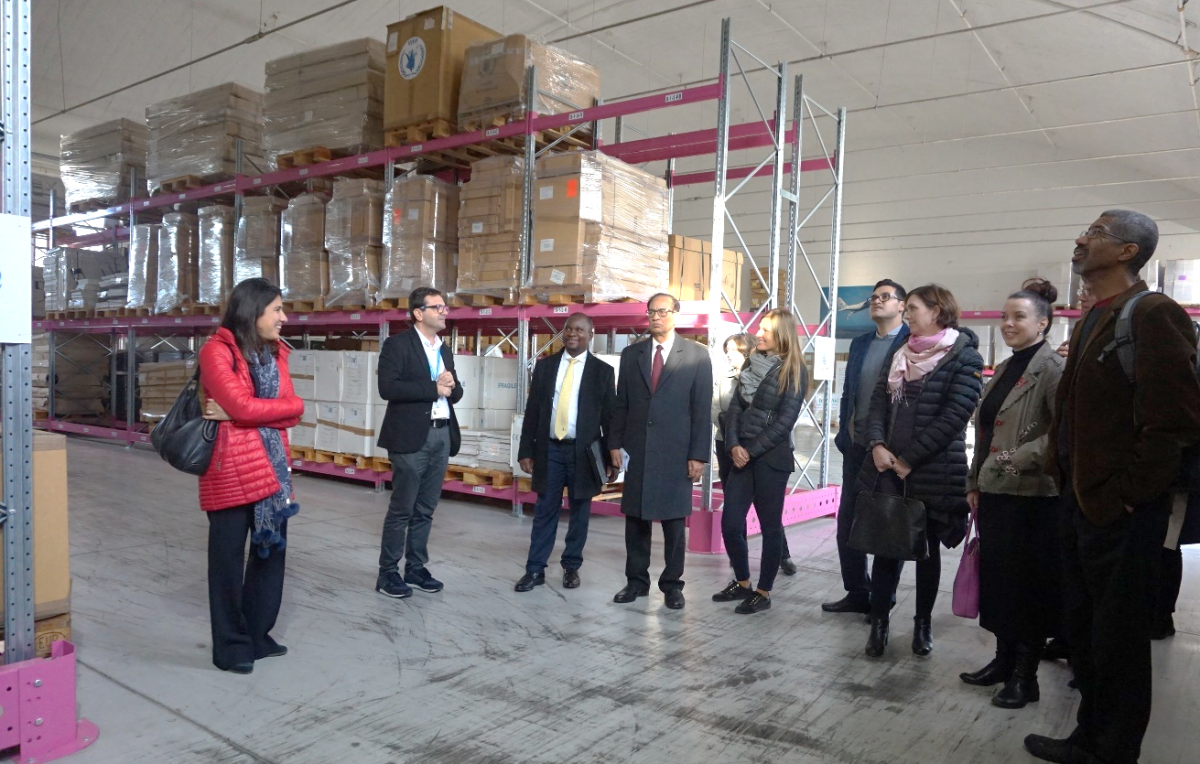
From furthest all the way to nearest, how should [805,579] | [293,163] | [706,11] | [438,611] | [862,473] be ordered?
[706,11], [293,163], [805,579], [438,611], [862,473]

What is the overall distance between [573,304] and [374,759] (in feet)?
16.0

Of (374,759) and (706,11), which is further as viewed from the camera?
(706,11)

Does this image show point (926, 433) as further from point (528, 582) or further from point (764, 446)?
point (528, 582)

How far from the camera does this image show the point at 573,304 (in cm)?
716

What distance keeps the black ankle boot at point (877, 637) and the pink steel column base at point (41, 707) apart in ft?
10.7

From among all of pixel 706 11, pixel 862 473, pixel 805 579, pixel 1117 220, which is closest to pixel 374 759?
pixel 862 473

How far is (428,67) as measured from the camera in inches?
308

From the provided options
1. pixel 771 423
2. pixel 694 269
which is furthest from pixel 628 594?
pixel 694 269

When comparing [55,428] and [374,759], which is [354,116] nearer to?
[374,759]

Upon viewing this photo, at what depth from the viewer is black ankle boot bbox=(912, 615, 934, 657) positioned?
12.8 feet

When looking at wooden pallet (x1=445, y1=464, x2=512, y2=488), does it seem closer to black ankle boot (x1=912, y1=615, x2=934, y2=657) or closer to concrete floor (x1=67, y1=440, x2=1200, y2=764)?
concrete floor (x1=67, y1=440, x2=1200, y2=764)

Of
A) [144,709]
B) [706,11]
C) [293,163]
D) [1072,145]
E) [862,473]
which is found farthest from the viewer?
[1072,145]

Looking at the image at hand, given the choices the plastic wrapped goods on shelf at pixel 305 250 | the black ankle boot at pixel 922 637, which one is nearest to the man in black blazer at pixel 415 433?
the black ankle boot at pixel 922 637

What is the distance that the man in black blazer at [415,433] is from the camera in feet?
14.7
